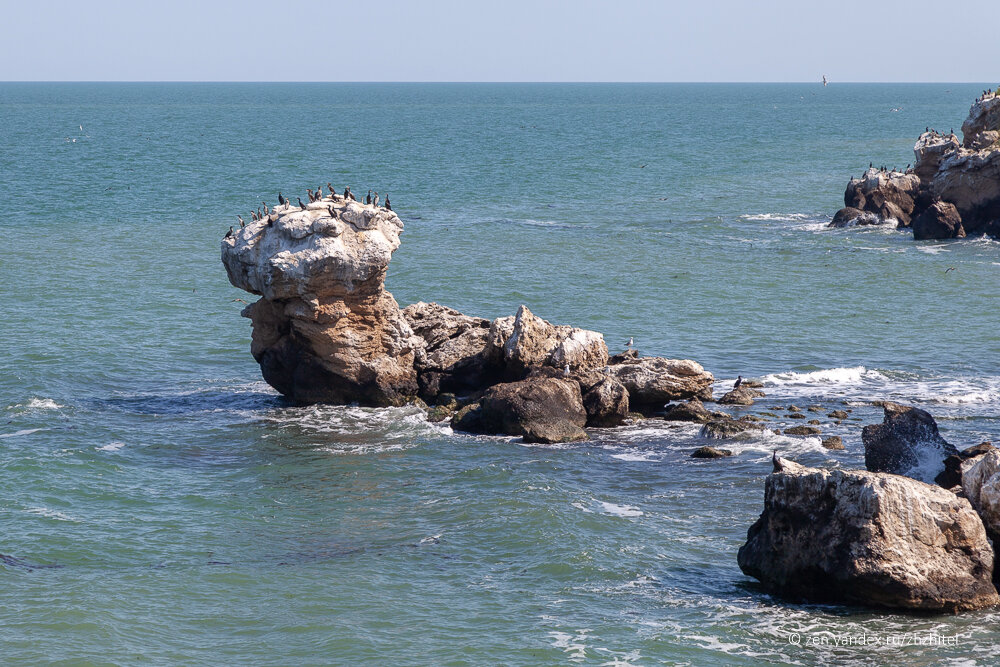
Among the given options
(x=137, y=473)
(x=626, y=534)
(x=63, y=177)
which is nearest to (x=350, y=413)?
(x=137, y=473)

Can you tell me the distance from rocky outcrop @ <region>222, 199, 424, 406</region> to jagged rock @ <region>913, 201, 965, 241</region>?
129 ft

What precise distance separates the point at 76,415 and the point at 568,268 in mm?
29650

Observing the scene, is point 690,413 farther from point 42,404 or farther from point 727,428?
point 42,404

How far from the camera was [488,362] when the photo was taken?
3628cm

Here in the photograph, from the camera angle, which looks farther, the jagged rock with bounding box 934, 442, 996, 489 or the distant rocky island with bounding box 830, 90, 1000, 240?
the distant rocky island with bounding box 830, 90, 1000, 240

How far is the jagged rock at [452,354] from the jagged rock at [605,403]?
12.0 feet

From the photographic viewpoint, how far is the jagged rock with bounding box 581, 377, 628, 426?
111 ft

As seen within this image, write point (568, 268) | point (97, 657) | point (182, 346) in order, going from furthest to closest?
point (568, 268) → point (182, 346) → point (97, 657)

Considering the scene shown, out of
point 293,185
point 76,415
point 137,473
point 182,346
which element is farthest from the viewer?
point 293,185

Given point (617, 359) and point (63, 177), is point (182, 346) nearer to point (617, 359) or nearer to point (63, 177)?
point (617, 359)

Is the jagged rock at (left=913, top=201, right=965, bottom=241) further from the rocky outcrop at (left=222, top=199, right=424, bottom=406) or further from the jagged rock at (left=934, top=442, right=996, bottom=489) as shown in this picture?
the jagged rock at (left=934, top=442, right=996, bottom=489)

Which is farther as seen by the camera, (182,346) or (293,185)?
(293,185)

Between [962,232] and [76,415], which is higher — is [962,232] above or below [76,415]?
above

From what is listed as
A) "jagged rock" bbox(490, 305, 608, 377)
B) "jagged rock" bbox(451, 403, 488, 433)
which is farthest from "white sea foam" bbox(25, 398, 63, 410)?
"jagged rock" bbox(490, 305, 608, 377)
